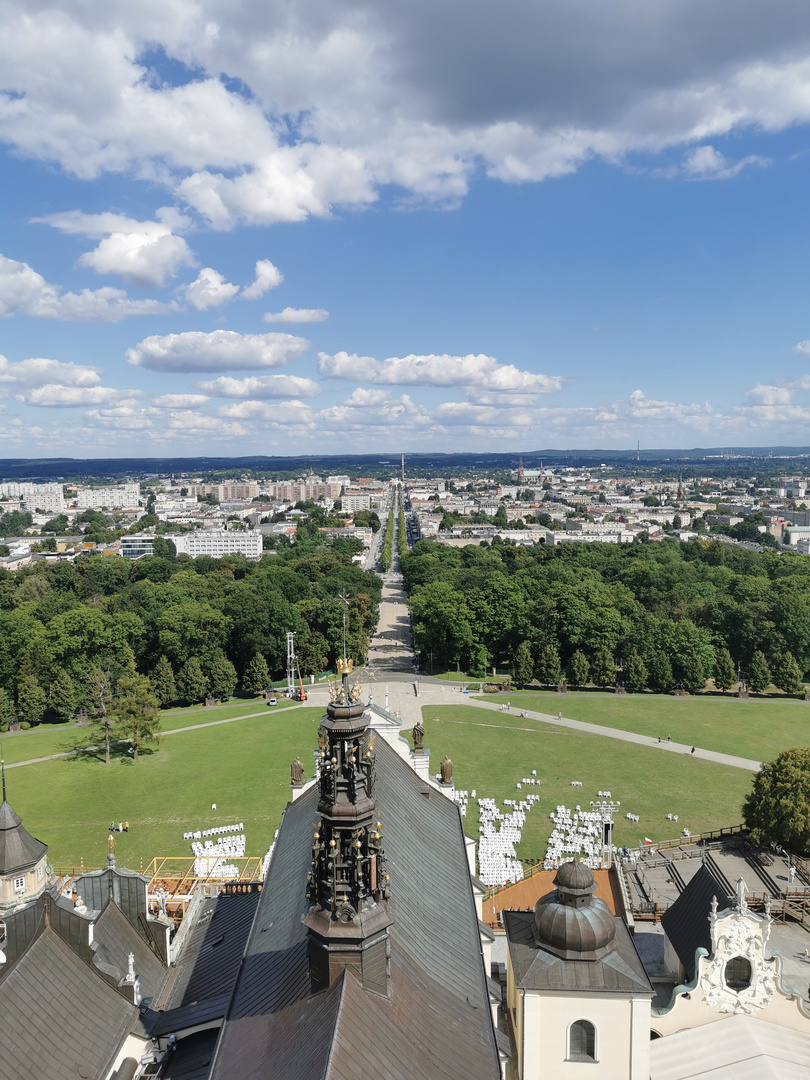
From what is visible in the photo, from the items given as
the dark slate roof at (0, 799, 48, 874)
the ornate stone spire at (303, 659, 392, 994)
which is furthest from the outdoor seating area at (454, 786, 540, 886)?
the ornate stone spire at (303, 659, 392, 994)

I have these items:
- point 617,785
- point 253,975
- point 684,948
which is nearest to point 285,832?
point 253,975

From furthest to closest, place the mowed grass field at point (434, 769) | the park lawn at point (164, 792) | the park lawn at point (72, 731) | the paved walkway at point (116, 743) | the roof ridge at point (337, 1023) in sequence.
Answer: the park lawn at point (72, 731), the paved walkway at point (116, 743), the mowed grass field at point (434, 769), the park lawn at point (164, 792), the roof ridge at point (337, 1023)

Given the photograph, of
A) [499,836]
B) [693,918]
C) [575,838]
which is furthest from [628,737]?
[693,918]

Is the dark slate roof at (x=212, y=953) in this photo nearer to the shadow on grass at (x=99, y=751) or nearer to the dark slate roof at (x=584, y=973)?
the dark slate roof at (x=584, y=973)

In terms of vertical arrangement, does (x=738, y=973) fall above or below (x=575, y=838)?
above

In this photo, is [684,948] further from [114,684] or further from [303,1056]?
[114,684]

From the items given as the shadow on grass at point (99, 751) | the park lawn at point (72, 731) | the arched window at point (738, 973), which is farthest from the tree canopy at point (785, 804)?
the park lawn at point (72, 731)

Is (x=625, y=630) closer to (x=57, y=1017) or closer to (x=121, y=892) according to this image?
(x=121, y=892)
